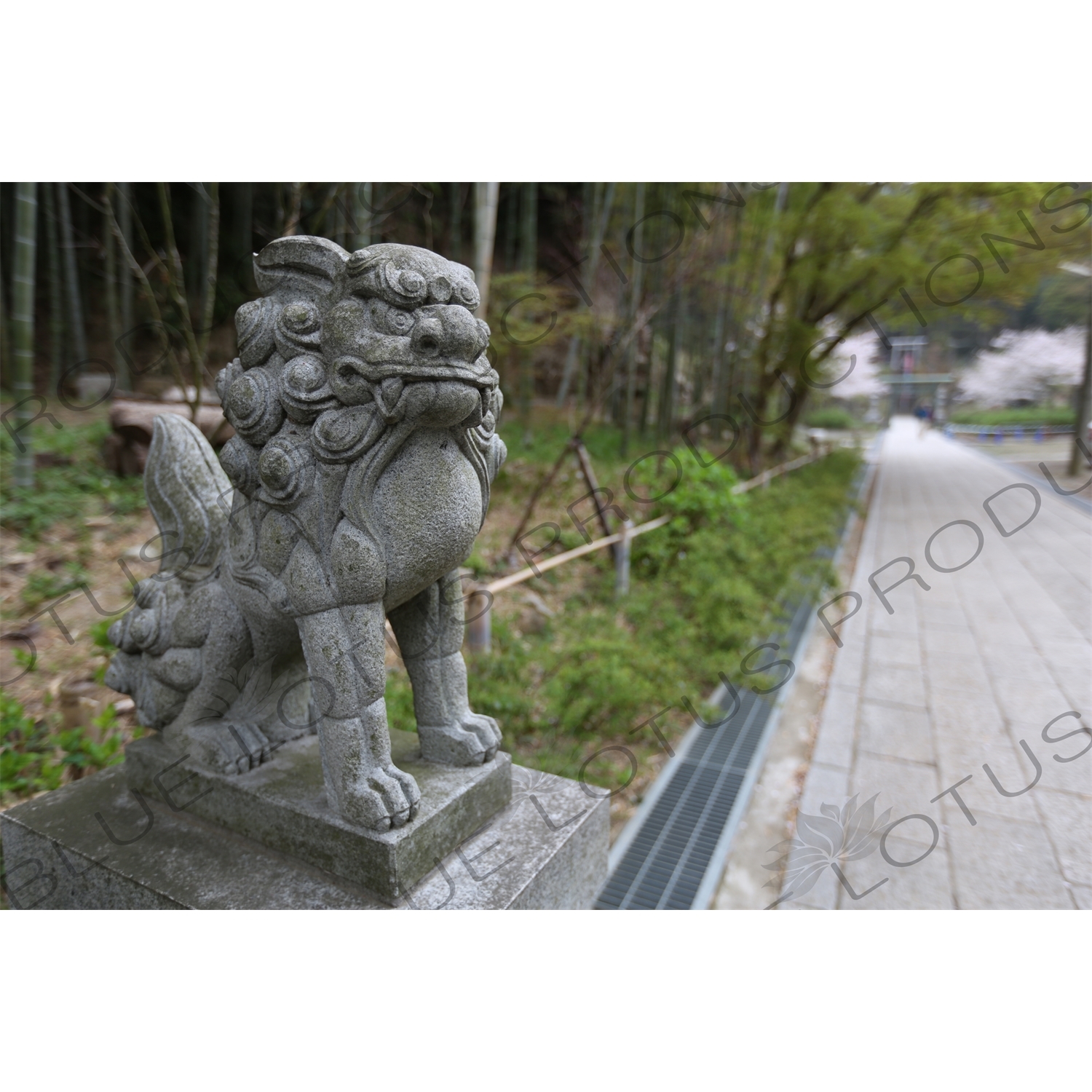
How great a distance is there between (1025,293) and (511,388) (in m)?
7.05

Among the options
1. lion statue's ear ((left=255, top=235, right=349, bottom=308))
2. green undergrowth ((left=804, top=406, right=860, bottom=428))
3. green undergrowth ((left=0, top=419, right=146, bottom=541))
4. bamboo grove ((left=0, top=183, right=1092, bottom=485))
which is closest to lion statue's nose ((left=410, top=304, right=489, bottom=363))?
lion statue's ear ((left=255, top=235, right=349, bottom=308))

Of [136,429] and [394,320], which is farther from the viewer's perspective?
[136,429]

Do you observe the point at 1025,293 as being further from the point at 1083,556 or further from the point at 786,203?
the point at 1083,556

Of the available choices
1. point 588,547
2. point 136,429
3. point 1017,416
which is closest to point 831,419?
point 1017,416

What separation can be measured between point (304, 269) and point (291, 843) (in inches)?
54.2

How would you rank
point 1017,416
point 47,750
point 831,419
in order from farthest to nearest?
1. point 831,419
2. point 1017,416
3. point 47,750

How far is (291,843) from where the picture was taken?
5.95 ft

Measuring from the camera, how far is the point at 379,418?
152cm

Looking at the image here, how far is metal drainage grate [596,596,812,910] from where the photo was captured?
257 centimetres

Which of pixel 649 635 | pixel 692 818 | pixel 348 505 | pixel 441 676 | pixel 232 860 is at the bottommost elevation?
pixel 692 818

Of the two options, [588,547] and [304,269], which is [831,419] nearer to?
[588,547]

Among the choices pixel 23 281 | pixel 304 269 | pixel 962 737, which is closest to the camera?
pixel 304 269

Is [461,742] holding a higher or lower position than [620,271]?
lower

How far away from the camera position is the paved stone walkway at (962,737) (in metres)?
2.63
